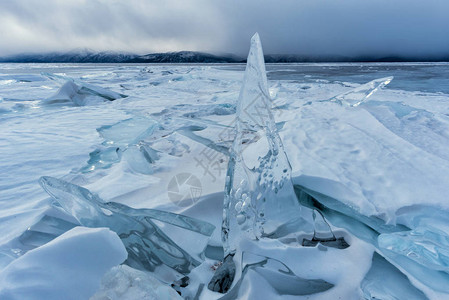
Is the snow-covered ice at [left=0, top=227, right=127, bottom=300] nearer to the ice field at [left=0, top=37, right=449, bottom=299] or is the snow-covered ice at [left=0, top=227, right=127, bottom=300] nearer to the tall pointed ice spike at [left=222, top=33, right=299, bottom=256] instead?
the ice field at [left=0, top=37, right=449, bottom=299]

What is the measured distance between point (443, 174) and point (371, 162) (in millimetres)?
347

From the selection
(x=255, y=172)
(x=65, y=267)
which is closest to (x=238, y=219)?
(x=255, y=172)

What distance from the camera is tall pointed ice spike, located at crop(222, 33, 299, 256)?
1.00 meters

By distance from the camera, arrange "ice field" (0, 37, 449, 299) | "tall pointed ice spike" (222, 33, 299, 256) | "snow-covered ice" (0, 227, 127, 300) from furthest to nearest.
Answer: "tall pointed ice spike" (222, 33, 299, 256), "ice field" (0, 37, 449, 299), "snow-covered ice" (0, 227, 127, 300)

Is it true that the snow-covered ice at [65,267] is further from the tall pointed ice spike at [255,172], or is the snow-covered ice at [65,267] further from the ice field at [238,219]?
the tall pointed ice spike at [255,172]

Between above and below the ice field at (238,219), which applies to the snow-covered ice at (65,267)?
above

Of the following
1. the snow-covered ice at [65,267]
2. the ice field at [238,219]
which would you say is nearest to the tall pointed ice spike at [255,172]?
the ice field at [238,219]

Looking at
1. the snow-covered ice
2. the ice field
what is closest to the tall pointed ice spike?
the ice field

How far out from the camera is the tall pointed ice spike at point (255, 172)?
1003mm

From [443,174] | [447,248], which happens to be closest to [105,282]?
[447,248]

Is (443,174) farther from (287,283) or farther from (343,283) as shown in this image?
(287,283)

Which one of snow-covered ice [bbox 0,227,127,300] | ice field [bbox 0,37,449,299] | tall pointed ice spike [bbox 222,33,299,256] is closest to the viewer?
snow-covered ice [bbox 0,227,127,300]

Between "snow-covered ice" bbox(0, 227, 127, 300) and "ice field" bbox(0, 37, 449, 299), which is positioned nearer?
"snow-covered ice" bbox(0, 227, 127, 300)

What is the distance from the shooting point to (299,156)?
1635 mm
